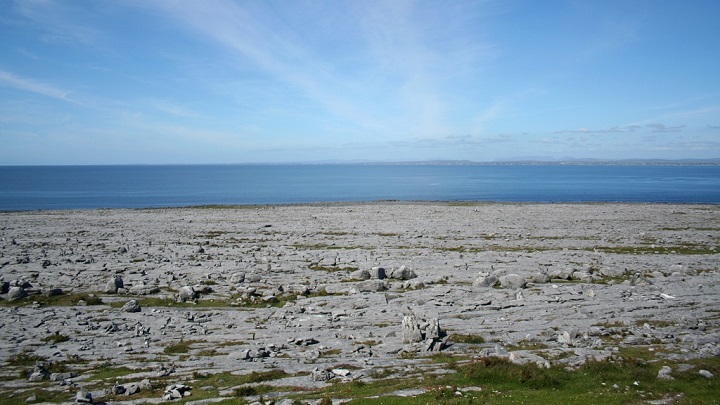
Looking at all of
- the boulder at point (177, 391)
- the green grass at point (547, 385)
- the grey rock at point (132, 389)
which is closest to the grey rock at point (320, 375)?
the green grass at point (547, 385)

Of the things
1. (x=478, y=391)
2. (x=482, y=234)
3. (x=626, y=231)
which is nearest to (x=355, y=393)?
(x=478, y=391)

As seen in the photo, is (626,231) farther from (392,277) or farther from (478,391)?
(478,391)

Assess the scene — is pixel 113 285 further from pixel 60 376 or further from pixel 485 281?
pixel 485 281

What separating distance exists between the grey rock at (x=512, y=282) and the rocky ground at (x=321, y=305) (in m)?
0.09

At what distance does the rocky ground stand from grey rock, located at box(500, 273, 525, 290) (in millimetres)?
94

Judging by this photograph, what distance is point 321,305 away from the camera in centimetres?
2811

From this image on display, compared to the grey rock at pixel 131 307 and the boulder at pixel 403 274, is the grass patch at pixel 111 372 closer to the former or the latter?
the grey rock at pixel 131 307

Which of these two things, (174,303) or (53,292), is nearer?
(174,303)

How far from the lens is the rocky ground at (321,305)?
18750 millimetres

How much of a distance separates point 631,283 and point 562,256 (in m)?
10.6

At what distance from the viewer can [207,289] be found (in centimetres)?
3080

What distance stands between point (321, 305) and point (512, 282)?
43.8 ft

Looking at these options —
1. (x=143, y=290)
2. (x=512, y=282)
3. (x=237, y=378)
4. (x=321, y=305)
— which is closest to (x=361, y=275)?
(x=321, y=305)

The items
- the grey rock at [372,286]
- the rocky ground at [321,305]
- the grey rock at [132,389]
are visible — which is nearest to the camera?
the grey rock at [132,389]
